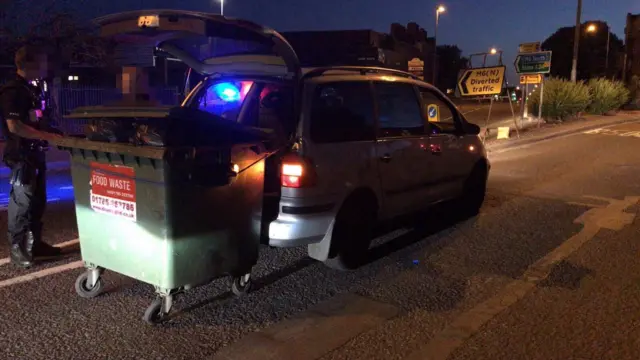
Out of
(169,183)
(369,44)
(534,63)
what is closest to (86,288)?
(169,183)

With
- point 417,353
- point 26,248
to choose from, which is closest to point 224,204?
point 417,353

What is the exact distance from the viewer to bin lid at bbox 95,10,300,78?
3.94 m

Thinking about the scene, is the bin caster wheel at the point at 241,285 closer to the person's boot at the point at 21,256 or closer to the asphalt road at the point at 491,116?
the person's boot at the point at 21,256

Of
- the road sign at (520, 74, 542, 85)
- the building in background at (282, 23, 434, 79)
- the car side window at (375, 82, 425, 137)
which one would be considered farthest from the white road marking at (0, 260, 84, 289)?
the building in background at (282, 23, 434, 79)

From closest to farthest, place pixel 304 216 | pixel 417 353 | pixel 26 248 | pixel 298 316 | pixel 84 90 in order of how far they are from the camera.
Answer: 1. pixel 417 353
2. pixel 298 316
3. pixel 304 216
4. pixel 26 248
5. pixel 84 90

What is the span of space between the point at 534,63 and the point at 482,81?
18.6 ft

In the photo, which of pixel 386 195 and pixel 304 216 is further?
pixel 386 195

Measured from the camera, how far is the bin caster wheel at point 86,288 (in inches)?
169

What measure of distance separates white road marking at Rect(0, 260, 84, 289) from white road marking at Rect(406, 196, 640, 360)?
3.19 m

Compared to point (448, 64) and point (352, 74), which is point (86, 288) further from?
point (448, 64)

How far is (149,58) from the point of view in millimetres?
5445

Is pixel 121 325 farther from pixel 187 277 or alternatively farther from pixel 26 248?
pixel 26 248

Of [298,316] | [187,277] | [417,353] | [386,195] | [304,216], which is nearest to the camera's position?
[417,353]

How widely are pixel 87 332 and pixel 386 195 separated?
112 inches
